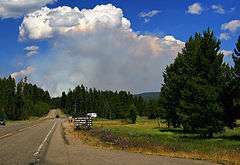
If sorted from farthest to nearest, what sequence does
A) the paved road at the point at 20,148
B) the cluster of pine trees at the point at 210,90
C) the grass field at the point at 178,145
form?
the cluster of pine trees at the point at 210,90
the grass field at the point at 178,145
the paved road at the point at 20,148

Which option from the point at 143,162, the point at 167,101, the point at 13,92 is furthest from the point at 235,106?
the point at 13,92

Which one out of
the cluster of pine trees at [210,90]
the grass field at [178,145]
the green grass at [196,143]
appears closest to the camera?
the grass field at [178,145]

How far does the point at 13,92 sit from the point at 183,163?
559 feet

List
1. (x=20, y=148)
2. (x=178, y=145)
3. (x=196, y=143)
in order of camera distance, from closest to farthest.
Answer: (x=20, y=148)
(x=178, y=145)
(x=196, y=143)

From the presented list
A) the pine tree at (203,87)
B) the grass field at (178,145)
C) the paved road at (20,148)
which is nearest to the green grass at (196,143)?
the grass field at (178,145)

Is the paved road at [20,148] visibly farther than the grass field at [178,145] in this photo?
No

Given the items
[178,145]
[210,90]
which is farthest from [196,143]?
[210,90]

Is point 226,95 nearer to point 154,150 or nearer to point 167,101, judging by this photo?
point 167,101

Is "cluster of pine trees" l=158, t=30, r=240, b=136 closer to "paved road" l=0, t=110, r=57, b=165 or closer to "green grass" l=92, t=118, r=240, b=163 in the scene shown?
"green grass" l=92, t=118, r=240, b=163

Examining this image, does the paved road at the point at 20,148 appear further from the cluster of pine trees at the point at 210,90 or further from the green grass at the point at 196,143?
the cluster of pine trees at the point at 210,90

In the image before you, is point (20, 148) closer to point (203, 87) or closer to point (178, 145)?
point (178, 145)

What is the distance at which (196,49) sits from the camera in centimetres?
6081

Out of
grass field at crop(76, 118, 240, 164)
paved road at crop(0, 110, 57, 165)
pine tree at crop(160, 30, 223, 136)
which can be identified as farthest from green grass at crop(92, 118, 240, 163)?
paved road at crop(0, 110, 57, 165)

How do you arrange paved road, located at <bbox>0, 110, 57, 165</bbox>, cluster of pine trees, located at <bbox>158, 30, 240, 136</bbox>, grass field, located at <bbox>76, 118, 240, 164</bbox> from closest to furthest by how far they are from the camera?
paved road, located at <bbox>0, 110, 57, 165</bbox> < grass field, located at <bbox>76, 118, 240, 164</bbox> < cluster of pine trees, located at <bbox>158, 30, 240, 136</bbox>
